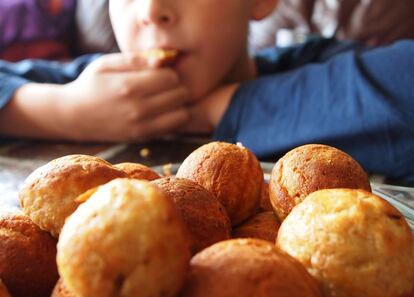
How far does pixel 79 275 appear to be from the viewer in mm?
234

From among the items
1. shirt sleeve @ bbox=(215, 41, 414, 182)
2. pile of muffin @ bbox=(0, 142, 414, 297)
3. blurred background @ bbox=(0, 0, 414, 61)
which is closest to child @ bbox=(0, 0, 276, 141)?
shirt sleeve @ bbox=(215, 41, 414, 182)

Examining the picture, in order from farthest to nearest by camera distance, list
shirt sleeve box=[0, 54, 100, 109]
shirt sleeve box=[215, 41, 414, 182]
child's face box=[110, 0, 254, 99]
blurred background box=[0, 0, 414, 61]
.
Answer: blurred background box=[0, 0, 414, 61] < shirt sleeve box=[0, 54, 100, 109] < child's face box=[110, 0, 254, 99] < shirt sleeve box=[215, 41, 414, 182]

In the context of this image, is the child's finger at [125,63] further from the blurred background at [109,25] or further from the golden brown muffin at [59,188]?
the golden brown muffin at [59,188]

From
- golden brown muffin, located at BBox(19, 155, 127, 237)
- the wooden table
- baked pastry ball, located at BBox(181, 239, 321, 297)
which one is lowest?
the wooden table

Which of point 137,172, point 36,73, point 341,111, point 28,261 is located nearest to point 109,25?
point 36,73

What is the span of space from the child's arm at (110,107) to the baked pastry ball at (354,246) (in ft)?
2.29

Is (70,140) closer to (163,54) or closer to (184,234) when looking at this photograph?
(163,54)

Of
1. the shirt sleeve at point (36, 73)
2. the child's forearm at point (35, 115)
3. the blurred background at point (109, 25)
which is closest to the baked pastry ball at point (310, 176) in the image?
the child's forearm at point (35, 115)

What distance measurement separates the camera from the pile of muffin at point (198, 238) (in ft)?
0.77

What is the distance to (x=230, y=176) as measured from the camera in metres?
0.40

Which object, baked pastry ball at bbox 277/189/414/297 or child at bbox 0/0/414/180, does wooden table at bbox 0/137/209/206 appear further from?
baked pastry ball at bbox 277/189/414/297

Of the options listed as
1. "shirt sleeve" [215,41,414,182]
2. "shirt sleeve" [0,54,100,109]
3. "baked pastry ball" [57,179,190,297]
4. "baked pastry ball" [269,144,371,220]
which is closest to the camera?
"baked pastry ball" [57,179,190,297]

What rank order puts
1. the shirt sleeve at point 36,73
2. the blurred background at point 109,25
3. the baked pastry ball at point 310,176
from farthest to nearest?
the blurred background at point 109,25, the shirt sleeve at point 36,73, the baked pastry ball at point 310,176

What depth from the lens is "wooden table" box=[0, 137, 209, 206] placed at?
2.59 ft
